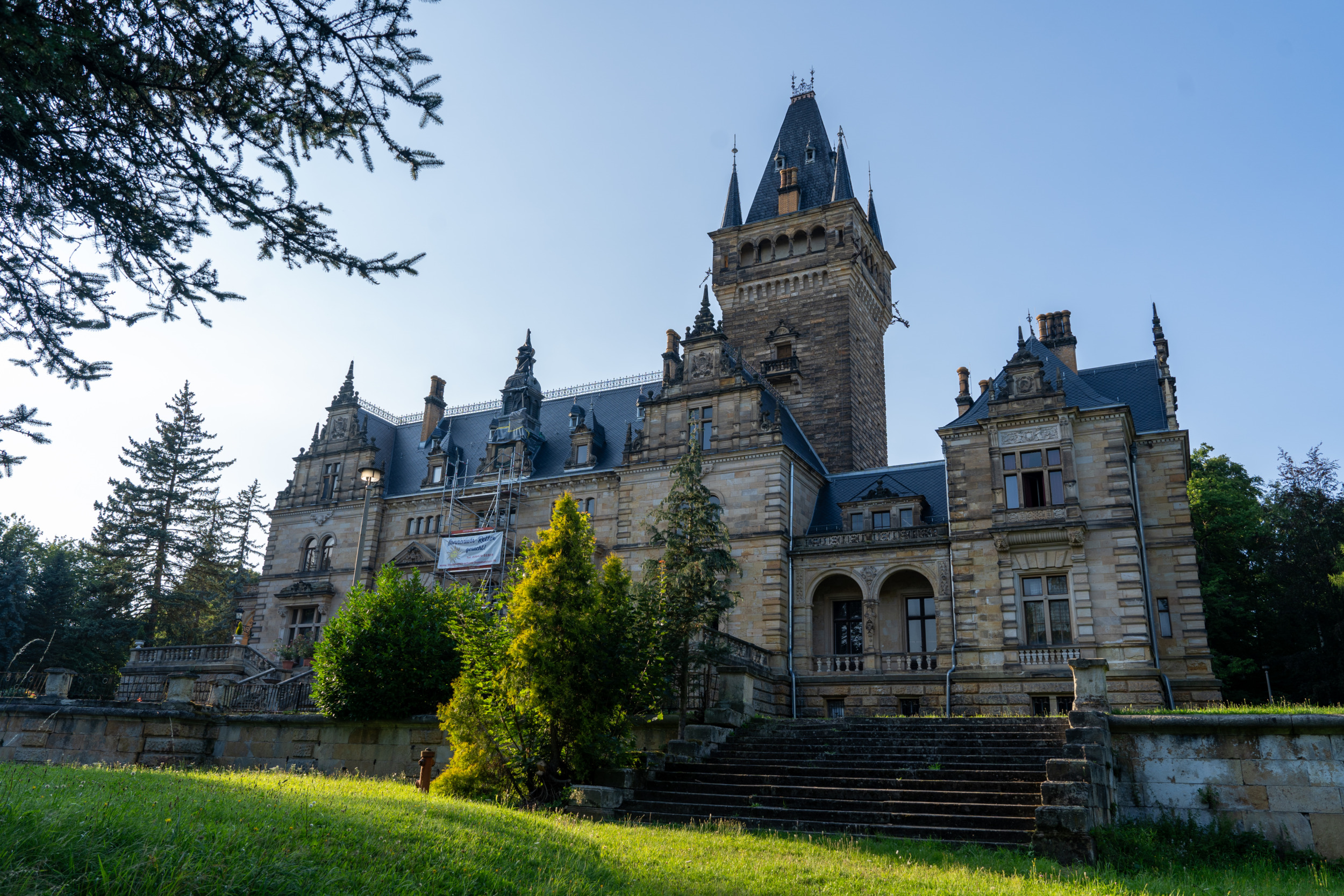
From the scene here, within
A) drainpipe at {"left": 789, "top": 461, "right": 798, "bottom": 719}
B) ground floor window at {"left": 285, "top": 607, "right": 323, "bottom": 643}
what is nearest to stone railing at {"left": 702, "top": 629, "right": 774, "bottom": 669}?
drainpipe at {"left": 789, "top": 461, "right": 798, "bottom": 719}

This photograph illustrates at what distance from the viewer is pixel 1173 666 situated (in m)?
28.7

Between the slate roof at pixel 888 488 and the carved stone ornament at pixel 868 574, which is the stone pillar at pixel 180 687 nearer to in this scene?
the carved stone ornament at pixel 868 574

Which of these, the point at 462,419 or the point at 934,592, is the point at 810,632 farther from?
the point at 462,419

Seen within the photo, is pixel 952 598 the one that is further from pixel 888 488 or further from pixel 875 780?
pixel 875 780

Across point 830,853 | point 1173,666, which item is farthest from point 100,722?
point 1173,666

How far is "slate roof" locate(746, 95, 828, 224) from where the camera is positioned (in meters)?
47.0

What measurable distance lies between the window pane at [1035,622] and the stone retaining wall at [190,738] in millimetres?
19430

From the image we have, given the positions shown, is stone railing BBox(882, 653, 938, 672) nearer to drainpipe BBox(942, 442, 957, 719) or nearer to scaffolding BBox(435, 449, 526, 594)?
drainpipe BBox(942, 442, 957, 719)

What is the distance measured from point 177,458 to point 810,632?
40378mm

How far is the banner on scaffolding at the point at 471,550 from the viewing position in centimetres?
3834

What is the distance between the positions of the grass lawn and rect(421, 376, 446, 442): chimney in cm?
3387

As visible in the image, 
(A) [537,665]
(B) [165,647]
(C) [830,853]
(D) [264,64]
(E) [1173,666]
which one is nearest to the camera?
(D) [264,64]

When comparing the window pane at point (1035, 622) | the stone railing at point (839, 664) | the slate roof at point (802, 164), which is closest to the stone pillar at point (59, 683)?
the stone railing at point (839, 664)

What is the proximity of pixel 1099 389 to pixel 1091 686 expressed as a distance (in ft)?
69.1
